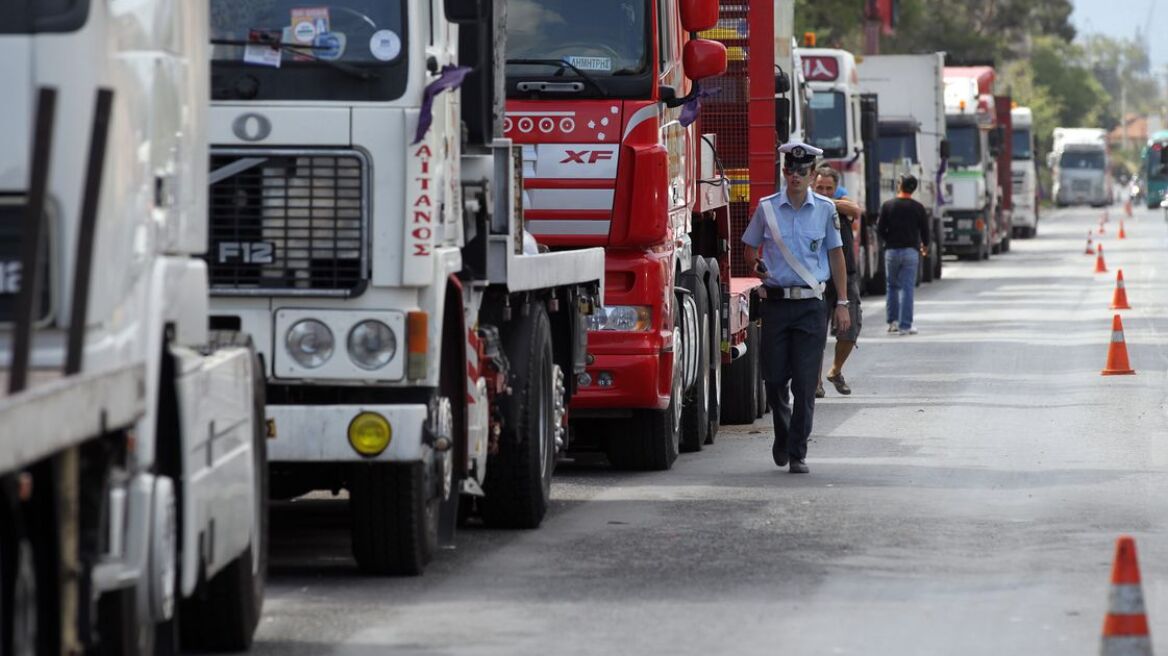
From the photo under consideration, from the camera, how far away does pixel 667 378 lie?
13906 mm

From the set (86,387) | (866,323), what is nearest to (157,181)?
(86,387)

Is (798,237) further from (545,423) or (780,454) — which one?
(545,423)

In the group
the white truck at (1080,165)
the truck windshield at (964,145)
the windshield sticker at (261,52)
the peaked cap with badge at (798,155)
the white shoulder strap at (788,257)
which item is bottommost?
the white shoulder strap at (788,257)

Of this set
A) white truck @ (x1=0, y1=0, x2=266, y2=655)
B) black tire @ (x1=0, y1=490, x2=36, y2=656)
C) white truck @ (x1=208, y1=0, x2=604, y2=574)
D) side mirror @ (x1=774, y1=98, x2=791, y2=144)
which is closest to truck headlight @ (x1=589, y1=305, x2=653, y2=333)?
white truck @ (x1=208, y1=0, x2=604, y2=574)

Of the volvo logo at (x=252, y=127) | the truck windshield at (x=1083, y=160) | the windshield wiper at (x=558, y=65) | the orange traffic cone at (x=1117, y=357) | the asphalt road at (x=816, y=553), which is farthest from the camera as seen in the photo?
the truck windshield at (x=1083, y=160)

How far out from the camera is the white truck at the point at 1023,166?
62250mm

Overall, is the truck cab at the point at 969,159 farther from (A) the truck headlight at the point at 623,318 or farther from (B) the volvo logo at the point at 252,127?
(B) the volvo logo at the point at 252,127

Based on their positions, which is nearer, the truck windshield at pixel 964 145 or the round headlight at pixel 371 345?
the round headlight at pixel 371 345

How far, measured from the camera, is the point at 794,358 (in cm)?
1409

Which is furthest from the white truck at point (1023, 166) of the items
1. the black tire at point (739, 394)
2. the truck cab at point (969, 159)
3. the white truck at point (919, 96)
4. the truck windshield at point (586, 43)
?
the truck windshield at point (586, 43)

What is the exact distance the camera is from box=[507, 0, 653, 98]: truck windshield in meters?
13.4

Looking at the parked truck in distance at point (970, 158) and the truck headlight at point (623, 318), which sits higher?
the parked truck in distance at point (970, 158)

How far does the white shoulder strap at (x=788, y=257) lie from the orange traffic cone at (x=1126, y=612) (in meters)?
6.96

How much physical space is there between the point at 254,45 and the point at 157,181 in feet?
8.43
